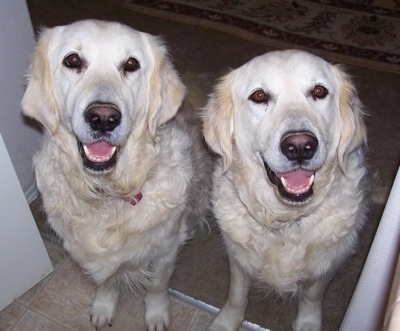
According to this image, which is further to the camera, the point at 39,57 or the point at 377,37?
the point at 377,37

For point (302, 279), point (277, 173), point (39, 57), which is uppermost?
point (39, 57)

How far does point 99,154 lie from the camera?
2086 mm

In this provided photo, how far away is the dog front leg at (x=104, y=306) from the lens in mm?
A: 2689

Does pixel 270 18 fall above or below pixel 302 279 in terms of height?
above

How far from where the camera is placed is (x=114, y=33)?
2.04 meters

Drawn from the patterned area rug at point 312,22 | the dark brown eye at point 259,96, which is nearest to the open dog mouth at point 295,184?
the dark brown eye at point 259,96

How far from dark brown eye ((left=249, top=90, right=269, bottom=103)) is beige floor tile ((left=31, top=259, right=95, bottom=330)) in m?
1.47

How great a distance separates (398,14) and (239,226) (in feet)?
10.3

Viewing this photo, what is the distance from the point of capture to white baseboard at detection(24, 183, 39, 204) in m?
3.19

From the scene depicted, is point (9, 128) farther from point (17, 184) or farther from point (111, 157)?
point (111, 157)

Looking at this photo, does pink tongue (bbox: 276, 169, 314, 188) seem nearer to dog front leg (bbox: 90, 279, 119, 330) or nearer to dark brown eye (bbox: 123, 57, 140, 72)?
dark brown eye (bbox: 123, 57, 140, 72)

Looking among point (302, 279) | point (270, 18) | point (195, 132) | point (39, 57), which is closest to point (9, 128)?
point (39, 57)

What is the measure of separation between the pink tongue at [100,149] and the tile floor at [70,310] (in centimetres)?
106

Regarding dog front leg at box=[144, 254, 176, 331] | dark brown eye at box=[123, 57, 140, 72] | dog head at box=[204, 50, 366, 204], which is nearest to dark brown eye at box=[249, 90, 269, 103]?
dog head at box=[204, 50, 366, 204]
